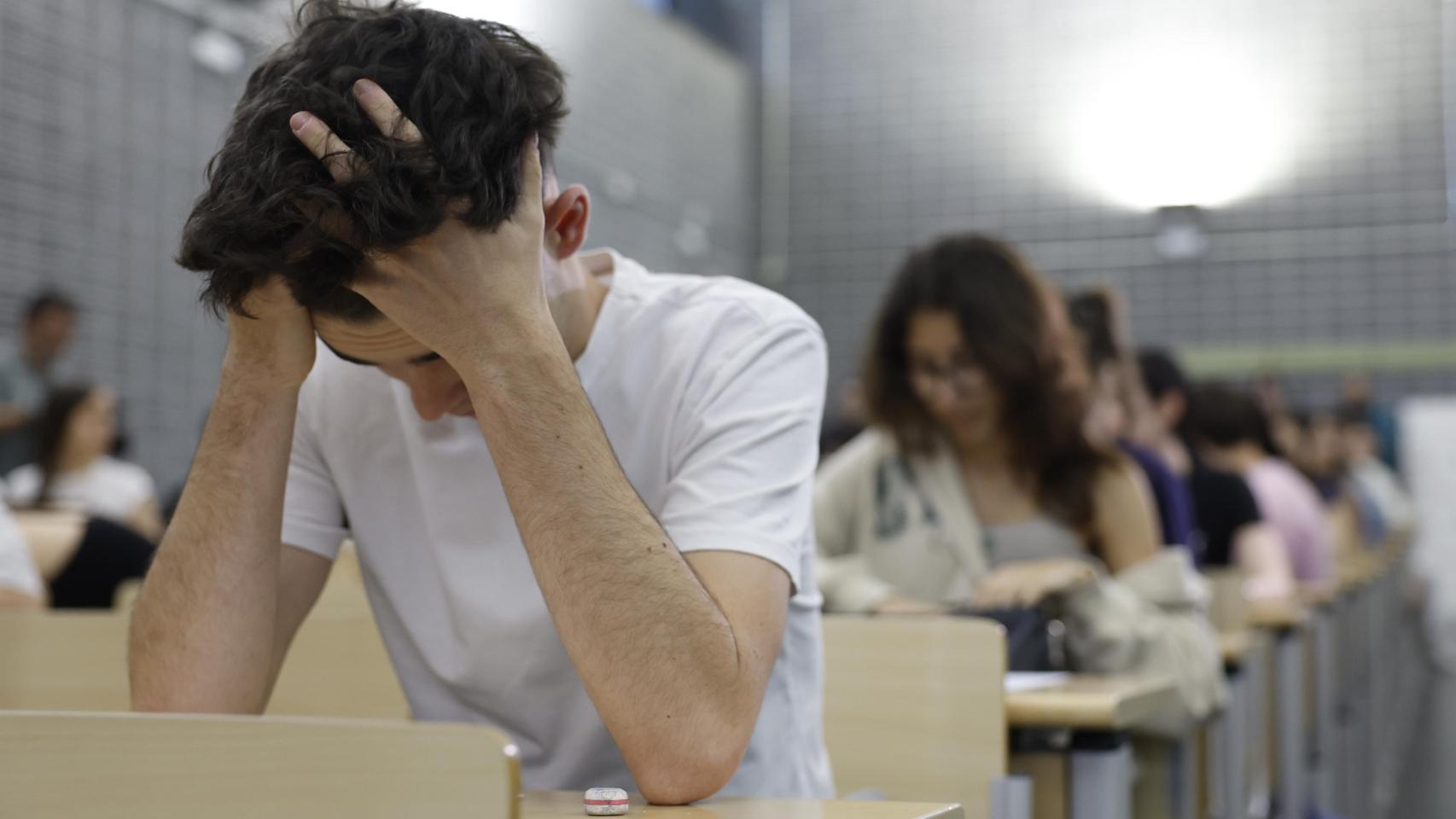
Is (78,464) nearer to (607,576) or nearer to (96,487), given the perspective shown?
(96,487)

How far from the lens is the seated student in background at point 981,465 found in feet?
8.25

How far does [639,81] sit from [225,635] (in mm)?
7412

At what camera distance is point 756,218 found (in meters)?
9.57

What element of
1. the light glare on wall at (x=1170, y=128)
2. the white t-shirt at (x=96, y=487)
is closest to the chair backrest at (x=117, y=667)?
the white t-shirt at (x=96, y=487)

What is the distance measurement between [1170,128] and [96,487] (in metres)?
6.41

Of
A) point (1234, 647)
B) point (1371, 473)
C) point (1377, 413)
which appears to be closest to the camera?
point (1234, 647)

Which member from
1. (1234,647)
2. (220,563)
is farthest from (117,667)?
(1234,647)

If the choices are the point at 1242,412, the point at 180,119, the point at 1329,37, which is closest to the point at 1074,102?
the point at 1329,37

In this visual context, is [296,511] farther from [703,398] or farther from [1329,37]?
[1329,37]

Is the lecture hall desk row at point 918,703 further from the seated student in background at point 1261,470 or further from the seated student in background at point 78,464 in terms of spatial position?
the seated student in background at point 1261,470

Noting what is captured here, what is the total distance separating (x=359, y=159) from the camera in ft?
3.36

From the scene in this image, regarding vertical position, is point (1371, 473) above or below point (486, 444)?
below

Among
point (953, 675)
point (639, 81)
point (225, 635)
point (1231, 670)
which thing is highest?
point (639, 81)

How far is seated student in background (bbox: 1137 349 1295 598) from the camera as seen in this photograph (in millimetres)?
4035
